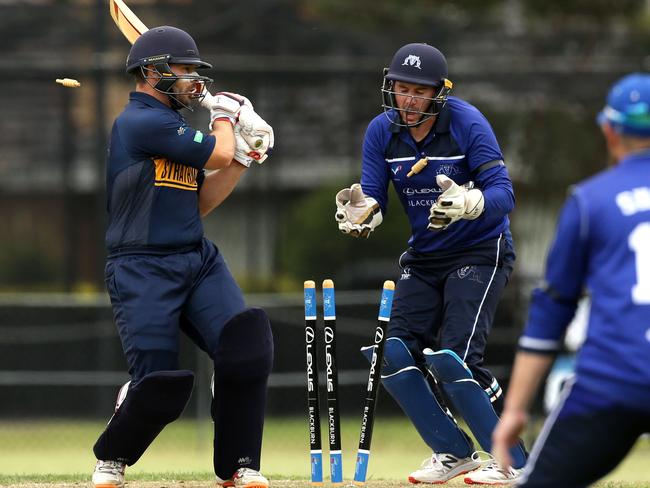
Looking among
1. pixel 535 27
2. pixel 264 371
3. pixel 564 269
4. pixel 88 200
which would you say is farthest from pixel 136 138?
pixel 535 27

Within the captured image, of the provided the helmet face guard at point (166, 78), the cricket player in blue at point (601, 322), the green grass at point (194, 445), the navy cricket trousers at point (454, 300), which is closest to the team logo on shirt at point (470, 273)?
the navy cricket trousers at point (454, 300)

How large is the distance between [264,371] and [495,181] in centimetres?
142

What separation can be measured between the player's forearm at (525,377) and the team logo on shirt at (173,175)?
2273 millimetres

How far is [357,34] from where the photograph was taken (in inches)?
547

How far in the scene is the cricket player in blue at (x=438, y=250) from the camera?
6355 mm

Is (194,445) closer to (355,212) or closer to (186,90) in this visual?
(355,212)

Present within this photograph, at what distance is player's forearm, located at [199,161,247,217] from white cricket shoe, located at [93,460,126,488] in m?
1.21

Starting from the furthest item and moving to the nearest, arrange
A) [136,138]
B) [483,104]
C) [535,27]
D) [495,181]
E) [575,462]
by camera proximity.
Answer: [535,27]
[483,104]
[495,181]
[136,138]
[575,462]

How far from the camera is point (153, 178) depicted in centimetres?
589

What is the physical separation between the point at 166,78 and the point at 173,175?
17.0 inches

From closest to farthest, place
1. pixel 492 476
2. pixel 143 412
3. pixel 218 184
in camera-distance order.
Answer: pixel 143 412 < pixel 218 184 < pixel 492 476

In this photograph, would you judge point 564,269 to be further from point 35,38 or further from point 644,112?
point 35,38

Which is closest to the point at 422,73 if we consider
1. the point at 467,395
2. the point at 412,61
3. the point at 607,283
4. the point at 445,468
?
the point at 412,61

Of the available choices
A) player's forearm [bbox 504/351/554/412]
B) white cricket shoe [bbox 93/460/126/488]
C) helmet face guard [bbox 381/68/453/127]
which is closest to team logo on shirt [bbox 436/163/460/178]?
helmet face guard [bbox 381/68/453/127]
